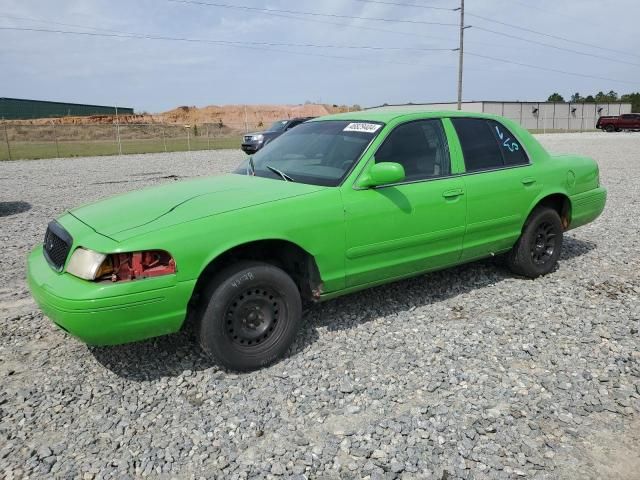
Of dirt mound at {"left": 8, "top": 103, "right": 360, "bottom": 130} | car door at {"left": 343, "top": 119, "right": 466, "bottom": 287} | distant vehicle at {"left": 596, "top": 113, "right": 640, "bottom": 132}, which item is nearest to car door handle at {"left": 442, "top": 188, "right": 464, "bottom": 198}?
car door at {"left": 343, "top": 119, "right": 466, "bottom": 287}

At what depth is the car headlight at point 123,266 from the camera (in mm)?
2889

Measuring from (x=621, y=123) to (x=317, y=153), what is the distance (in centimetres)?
4533

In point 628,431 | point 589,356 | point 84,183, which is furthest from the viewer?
point 84,183

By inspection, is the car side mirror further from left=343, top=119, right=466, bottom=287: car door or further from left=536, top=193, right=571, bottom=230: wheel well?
left=536, top=193, right=571, bottom=230: wheel well

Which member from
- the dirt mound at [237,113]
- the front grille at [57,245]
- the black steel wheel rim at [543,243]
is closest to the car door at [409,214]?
the black steel wheel rim at [543,243]

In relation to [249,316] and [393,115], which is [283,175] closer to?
[393,115]

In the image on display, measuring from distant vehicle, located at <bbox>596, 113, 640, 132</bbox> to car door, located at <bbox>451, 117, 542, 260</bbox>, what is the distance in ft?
142

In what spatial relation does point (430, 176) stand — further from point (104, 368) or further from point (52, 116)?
point (52, 116)

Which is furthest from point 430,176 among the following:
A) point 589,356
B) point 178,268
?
point 178,268

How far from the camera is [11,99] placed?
60812mm

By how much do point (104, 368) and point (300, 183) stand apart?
185cm

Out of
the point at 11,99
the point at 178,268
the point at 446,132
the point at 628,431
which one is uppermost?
the point at 11,99

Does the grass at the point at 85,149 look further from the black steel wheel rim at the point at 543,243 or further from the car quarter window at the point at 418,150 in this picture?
the black steel wheel rim at the point at 543,243

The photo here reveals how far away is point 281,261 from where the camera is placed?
12.0ft
